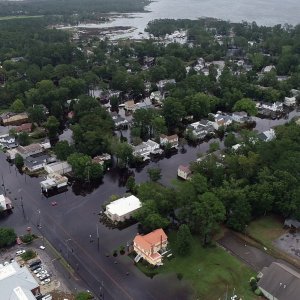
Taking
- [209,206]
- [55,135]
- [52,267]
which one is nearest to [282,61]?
[55,135]

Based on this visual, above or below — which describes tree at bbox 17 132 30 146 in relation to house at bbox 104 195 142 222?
above

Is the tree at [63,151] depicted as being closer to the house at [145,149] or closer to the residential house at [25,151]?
the residential house at [25,151]

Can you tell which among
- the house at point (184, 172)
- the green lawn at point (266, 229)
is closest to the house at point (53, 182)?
the house at point (184, 172)

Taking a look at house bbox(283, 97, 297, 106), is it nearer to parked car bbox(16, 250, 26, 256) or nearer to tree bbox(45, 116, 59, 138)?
tree bbox(45, 116, 59, 138)

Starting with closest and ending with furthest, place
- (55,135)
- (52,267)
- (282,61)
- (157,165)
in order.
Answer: (52,267) → (157,165) → (55,135) → (282,61)

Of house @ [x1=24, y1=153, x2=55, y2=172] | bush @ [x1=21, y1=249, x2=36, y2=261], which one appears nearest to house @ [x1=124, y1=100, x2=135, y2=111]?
house @ [x1=24, y1=153, x2=55, y2=172]

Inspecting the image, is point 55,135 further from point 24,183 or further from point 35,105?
point 24,183
